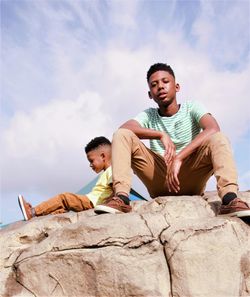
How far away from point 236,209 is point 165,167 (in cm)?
91

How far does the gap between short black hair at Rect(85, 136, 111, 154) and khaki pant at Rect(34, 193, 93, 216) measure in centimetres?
90

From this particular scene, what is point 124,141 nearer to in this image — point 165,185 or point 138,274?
point 165,185

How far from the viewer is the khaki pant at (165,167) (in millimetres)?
3035

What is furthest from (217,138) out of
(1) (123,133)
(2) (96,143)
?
(2) (96,143)

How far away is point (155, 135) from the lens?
137 inches

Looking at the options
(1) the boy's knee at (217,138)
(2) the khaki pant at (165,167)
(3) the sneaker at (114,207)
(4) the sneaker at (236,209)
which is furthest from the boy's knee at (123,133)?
(4) the sneaker at (236,209)

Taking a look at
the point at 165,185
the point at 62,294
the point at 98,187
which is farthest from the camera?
the point at 98,187

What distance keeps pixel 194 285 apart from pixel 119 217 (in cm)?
69

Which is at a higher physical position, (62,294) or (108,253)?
(108,253)

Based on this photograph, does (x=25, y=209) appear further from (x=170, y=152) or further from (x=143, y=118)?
(x=170, y=152)

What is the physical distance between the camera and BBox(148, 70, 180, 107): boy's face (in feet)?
12.4

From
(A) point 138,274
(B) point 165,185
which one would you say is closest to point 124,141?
(B) point 165,185

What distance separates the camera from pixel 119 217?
286cm

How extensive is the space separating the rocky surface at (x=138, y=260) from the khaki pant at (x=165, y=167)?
0.35 metres
